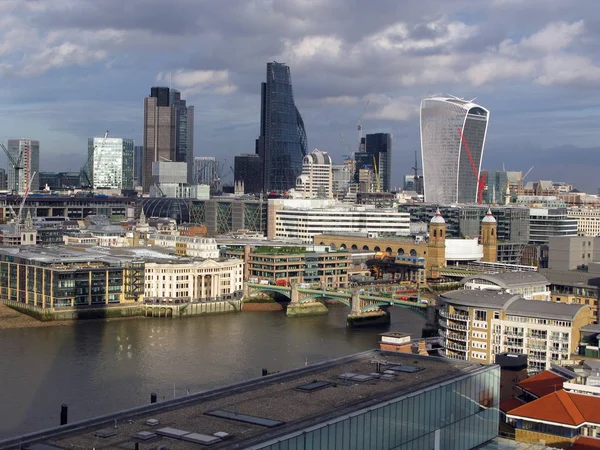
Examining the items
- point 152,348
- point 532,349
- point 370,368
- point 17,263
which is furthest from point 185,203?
point 370,368

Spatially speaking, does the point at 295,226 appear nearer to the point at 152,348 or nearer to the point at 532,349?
the point at 152,348

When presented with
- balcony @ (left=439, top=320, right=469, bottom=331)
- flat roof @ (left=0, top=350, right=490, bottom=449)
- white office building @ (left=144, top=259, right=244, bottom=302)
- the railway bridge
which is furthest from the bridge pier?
flat roof @ (left=0, top=350, right=490, bottom=449)

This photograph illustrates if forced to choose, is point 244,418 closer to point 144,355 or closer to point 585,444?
point 585,444

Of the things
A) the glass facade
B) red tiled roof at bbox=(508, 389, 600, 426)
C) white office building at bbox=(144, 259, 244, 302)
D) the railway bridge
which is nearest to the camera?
the glass facade

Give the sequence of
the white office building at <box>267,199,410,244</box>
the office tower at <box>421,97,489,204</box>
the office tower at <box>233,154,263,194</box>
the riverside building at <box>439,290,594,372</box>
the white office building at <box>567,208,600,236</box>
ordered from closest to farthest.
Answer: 1. the riverside building at <box>439,290,594,372</box>
2. the white office building at <box>267,199,410,244</box>
3. the white office building at <box>567,208,600,236</box>
4. the office tower at <box>421,97,489,204</box>
5. the office tower at <box>233,154,263,194</box>

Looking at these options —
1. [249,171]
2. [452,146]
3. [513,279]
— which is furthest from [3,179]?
[513,279]

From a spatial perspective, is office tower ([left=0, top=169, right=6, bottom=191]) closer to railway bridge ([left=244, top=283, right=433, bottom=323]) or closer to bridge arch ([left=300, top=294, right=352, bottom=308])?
railway bridge ([left=244, top=283, right=433, bottom=323])
